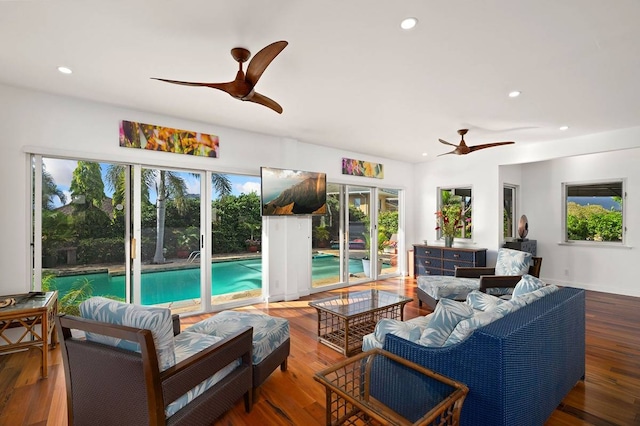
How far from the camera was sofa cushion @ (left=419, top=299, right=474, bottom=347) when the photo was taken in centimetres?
180

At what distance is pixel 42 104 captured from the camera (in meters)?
3.16

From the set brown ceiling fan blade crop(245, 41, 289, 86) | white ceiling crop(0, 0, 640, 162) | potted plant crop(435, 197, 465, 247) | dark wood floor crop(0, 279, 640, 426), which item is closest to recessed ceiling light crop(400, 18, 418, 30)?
white ceiling crop(0, 0, 640, 162)

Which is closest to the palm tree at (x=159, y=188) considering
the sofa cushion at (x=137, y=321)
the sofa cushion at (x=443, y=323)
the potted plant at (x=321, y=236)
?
the potted plant at (x=321, y=236)

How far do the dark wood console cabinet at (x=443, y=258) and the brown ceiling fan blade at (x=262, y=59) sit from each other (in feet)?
15.7

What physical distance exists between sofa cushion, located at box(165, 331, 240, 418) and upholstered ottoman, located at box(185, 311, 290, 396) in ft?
0.60

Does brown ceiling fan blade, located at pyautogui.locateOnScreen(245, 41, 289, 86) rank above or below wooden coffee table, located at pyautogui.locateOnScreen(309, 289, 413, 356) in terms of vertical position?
above

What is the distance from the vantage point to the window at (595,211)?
17.0 ft

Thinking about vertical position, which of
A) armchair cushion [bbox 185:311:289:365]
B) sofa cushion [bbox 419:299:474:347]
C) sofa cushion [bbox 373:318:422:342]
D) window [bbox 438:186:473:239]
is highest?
window [bbox 438:186:473:239]

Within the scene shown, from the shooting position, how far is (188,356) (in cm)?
177

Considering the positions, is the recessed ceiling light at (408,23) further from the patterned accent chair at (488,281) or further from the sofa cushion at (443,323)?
the patterned accent chair at (488,281)

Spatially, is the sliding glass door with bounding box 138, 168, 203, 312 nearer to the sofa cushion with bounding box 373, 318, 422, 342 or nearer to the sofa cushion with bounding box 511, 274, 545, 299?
the sofa cushion with bounding box 373, 318, 422, 342

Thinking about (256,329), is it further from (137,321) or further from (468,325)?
(468,325)

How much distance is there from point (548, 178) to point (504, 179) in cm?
86

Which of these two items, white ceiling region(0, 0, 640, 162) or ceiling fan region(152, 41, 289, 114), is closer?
white ceiling region(0, 0, 640, 162)
